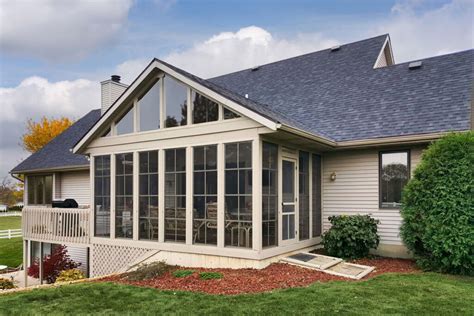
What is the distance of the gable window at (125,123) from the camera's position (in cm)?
955

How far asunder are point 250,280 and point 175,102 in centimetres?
444

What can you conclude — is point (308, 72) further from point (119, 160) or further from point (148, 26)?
point (119, 160)

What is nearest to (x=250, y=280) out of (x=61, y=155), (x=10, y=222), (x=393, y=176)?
(x=393, y=176)

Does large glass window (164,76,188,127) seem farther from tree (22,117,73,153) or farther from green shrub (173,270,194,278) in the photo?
tree (22,117,73,153)

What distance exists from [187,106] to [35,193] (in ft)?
36.2

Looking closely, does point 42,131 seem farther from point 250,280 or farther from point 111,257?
point 250,280

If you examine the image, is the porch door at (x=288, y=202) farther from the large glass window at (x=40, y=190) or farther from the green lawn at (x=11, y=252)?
the green lawn at (x=11, y=252)

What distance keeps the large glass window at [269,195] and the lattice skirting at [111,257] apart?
3.16 meters

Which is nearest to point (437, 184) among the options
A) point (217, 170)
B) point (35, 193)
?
point (217, 170)

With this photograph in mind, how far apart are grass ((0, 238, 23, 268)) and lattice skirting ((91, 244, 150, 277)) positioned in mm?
8547

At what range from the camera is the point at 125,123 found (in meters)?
9.69

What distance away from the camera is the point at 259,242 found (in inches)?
283

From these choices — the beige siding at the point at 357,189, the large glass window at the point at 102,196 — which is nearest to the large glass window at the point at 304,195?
the beige siding at the point at 357,189

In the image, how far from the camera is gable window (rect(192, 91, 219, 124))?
318 inches
